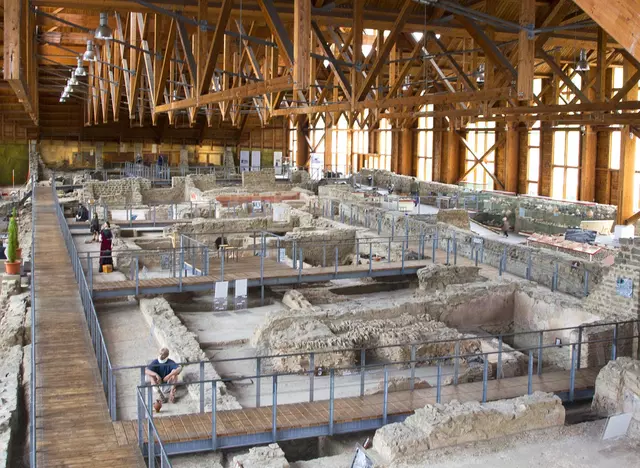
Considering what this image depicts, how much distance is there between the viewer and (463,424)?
825 cm

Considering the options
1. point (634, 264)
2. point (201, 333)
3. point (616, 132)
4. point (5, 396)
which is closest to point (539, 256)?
point (634, 264)

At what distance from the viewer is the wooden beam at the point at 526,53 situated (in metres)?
12.6

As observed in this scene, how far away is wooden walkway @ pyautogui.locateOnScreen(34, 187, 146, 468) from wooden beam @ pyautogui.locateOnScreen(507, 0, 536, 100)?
832 centimetres

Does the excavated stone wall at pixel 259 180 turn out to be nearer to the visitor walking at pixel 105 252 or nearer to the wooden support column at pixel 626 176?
the wooden support column at pixel 626 176

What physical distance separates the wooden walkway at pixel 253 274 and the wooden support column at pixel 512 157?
19152mm

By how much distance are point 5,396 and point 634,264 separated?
992 centimetres

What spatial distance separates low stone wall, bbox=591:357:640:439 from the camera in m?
9.25

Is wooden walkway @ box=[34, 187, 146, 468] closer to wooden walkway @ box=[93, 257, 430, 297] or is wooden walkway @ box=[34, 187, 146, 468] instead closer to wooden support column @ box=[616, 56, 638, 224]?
wooden walkway @ box=[93, 257, 430, 297]

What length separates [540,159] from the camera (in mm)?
35688

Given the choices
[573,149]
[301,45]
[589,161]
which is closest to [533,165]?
[573,149]

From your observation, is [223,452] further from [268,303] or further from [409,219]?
[409,219]

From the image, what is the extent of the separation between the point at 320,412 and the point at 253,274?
8259mm

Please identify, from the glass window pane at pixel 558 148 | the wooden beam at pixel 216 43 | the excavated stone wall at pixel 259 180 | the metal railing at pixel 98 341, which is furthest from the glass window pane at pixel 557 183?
the metal railing at pixel 98 341

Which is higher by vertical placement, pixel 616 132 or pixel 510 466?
pixel 616 132
